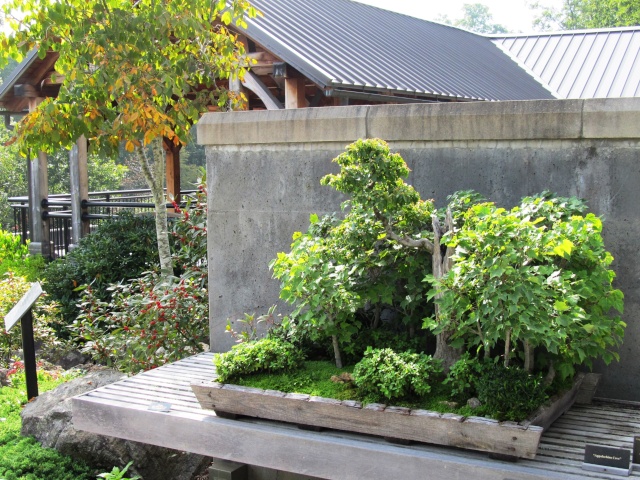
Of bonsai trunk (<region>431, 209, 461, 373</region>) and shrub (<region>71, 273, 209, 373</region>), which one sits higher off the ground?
bonsai trunk (<region>431, 209, 461, 373</region>)

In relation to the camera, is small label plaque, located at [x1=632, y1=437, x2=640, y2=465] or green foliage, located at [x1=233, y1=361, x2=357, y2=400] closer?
small label plaque, located at [x1=632, y1=437, x2=640, y2=465]

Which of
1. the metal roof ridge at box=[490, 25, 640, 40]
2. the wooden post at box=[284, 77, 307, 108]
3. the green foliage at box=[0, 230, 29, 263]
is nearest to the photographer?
the wooden post at box=[284, 77, 307, 108]

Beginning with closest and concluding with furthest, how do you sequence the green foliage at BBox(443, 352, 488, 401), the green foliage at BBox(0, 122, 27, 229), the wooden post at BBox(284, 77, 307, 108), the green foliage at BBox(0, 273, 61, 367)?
the green foliage at BBox(443, 352, 488, 401) → the green foliage at BBox(0, 273, 61, 367) → the wooden post at BBox(284, 77, 307, 108) → the green foliage at BBox(0, 122, 27, 229)

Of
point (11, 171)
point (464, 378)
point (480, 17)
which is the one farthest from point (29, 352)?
point (480, 17)

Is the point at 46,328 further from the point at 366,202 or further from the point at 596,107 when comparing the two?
the point at 596,107

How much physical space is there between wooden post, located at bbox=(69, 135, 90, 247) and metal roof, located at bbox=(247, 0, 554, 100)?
3.63 meters

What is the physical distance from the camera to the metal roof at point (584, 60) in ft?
51.7

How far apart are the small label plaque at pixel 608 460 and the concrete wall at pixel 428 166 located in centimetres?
110

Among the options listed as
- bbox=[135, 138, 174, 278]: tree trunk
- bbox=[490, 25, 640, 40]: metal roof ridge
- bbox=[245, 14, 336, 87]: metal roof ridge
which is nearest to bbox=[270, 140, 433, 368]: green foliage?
bbox=[135, 138, 174, 278]: tree trunk

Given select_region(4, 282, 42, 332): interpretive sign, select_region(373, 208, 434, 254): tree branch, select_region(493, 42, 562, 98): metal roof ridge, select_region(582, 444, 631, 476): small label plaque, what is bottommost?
select_region(582, 444, 631, 476): small label plaque

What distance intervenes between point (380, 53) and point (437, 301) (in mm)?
8886

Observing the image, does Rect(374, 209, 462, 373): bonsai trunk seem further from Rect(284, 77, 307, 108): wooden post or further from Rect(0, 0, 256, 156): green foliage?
Rect(284, 77, 307, 108): wooden post

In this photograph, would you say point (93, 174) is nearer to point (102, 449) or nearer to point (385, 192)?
point (102, 449)

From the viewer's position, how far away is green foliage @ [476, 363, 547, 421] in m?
3.64
